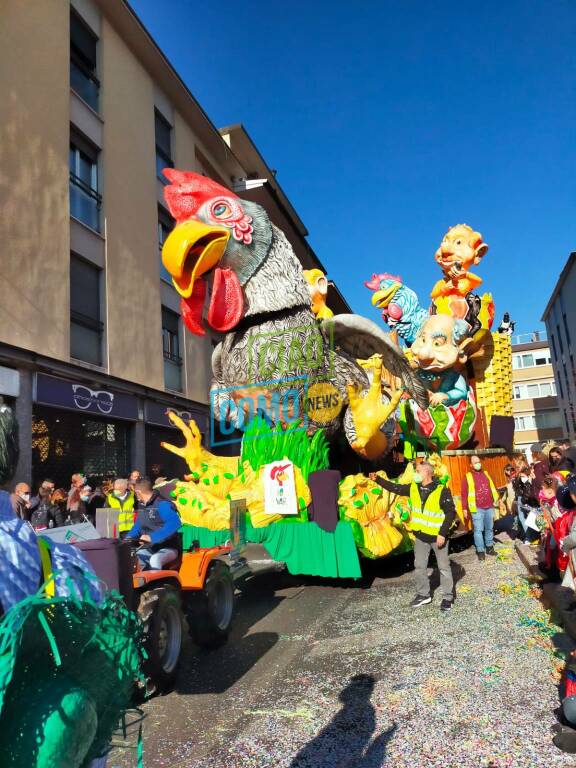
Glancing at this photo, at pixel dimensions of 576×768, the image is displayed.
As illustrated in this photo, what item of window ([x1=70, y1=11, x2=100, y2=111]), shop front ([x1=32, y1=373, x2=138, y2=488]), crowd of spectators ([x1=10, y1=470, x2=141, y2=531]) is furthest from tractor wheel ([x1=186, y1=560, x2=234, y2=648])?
window ([x1=70, y1=11, x2=100, y2=111])

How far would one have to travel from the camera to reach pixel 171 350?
13.7 metres

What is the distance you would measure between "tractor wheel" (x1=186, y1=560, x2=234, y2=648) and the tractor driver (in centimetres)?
36

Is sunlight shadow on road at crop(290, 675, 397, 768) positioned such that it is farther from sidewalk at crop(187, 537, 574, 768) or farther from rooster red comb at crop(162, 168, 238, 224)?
rooster red comb at crop(162, 168, 238, 224)

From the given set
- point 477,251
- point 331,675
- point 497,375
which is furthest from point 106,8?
point 331,675

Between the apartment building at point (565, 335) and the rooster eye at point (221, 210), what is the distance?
2290 cm

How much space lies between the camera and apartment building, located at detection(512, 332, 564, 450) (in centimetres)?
3831

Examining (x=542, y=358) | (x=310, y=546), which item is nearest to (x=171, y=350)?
(x=310, y=546)

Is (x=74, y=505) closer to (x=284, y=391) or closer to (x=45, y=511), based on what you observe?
(x=45, y=511)

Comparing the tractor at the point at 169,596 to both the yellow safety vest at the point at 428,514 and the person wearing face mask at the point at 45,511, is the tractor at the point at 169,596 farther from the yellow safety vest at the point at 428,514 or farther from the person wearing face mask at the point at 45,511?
the person wearing face mask at the point at 45,511

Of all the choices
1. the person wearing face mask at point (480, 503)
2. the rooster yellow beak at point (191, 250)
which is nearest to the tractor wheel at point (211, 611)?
the rooster yellow beak at point (191, 250)

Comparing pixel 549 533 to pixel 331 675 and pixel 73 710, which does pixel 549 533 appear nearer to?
pixel 331 675

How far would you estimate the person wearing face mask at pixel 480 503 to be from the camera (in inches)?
268

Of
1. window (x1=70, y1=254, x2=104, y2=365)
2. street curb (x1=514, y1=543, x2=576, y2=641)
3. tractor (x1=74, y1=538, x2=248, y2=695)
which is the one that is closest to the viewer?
tractor (x1=74, y1=538, x2=248, y2=695)

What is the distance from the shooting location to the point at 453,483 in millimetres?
6777
